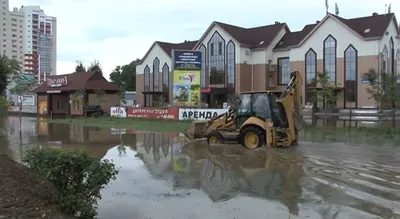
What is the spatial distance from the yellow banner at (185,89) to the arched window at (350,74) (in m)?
18.6

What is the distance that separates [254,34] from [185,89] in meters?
25.2

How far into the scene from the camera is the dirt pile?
18.2ft

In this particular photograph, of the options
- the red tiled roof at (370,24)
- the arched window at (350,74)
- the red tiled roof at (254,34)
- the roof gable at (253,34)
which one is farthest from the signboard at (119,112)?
the arched window at (350,74)

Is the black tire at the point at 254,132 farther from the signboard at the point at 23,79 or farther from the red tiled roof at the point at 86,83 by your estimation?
the red tiled roof at the point at 86,83

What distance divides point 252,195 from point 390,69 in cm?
4604

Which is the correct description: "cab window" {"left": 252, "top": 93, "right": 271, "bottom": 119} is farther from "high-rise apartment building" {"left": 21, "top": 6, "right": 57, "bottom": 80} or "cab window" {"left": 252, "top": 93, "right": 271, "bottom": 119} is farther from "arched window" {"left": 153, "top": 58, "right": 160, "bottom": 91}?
"high-rise apartment building" {"left": 21, "top": 6, "right": 57, "bottom": 80}

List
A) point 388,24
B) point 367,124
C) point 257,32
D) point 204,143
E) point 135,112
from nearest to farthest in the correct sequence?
point 204,143, point 367,124, point 135,112, point 388,24, point 257,32

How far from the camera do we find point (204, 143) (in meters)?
18.2

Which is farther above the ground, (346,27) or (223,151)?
(346,27)

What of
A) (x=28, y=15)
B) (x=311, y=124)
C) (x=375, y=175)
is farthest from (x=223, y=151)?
(x=28, y=15)

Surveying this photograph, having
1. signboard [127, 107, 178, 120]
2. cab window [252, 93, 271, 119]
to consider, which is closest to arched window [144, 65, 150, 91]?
signboard [127, 107, 178, 120]

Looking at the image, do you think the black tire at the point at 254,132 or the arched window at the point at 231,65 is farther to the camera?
the arched window at the point at 231,65

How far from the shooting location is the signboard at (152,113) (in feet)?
121

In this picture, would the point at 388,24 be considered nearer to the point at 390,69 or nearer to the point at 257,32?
the point at 390,69
